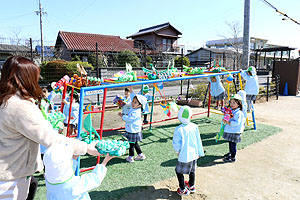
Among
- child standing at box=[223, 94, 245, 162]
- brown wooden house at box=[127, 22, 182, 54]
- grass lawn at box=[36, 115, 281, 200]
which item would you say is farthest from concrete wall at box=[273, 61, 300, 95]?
brown wooden house at box=[127, 22, 182, 54]

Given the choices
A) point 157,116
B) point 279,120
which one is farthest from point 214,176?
point 279,120

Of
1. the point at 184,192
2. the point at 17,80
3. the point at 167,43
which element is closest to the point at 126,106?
the point at 184,192

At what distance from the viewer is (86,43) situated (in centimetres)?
2186

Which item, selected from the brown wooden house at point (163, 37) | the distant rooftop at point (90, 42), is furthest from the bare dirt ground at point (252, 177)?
the brown wooden house at point (163, 37)

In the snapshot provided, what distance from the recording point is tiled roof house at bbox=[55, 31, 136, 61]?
808 inches

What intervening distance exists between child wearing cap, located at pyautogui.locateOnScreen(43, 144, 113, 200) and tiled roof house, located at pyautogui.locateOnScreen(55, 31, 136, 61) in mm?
19601

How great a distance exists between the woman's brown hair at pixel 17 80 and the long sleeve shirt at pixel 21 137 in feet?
0.13

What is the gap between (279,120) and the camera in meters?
6.91

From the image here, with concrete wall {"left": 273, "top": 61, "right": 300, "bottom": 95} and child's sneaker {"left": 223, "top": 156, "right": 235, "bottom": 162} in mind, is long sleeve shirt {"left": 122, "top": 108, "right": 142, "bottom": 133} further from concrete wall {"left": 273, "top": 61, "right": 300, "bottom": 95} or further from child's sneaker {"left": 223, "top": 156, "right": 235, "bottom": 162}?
concrete wall {"left": 273, "top": 61, "right": 300, "bottom": 95}

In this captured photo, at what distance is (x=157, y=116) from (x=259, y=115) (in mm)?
3651

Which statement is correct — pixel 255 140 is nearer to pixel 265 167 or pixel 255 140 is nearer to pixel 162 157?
pixel 265 167

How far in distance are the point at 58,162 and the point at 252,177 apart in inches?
123

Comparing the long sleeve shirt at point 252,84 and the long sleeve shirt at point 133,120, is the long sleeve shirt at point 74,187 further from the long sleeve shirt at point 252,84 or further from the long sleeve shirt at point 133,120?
the long sleeve shirt at point 252,84

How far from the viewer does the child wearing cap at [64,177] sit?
4.65 feet
